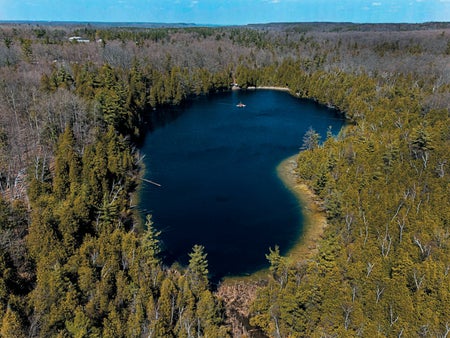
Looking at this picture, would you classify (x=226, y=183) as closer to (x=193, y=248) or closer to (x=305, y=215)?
(x=305, y=215)

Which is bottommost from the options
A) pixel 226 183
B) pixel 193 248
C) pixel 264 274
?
pixel 264 274

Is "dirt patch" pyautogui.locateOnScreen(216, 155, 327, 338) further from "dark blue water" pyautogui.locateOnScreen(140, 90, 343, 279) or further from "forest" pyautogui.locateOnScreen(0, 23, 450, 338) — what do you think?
"dark blue water" pyautogui.locateOnScreen(140, 90, 343, 279)

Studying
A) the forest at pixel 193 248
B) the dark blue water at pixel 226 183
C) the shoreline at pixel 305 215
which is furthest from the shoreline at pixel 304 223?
the forest at pixel 193 248

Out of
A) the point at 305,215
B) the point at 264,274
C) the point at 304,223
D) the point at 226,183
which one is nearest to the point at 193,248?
the point at 264,274

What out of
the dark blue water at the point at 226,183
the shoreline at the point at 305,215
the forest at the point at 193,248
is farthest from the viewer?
the dark blue water at the point at 226,183

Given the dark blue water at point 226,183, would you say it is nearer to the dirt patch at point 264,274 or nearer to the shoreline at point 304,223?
the shoreline at point 304,223

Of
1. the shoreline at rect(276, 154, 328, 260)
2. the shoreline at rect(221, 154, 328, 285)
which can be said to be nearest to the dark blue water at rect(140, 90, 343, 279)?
the shoreline at rect(221, 154, 328, 285)

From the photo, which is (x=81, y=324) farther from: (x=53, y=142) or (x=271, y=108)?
(x=271, y=108)

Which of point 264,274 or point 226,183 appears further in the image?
point 226,183

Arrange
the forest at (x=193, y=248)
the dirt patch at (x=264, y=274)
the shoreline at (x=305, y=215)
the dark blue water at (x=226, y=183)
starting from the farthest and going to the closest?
1. the dark blue water at (x=226, y=183)
2. the shoreline at (x=305, y=215)
3. the dirt patch at (x=264, y=274)
4. the forest at (x=193, y=248)
